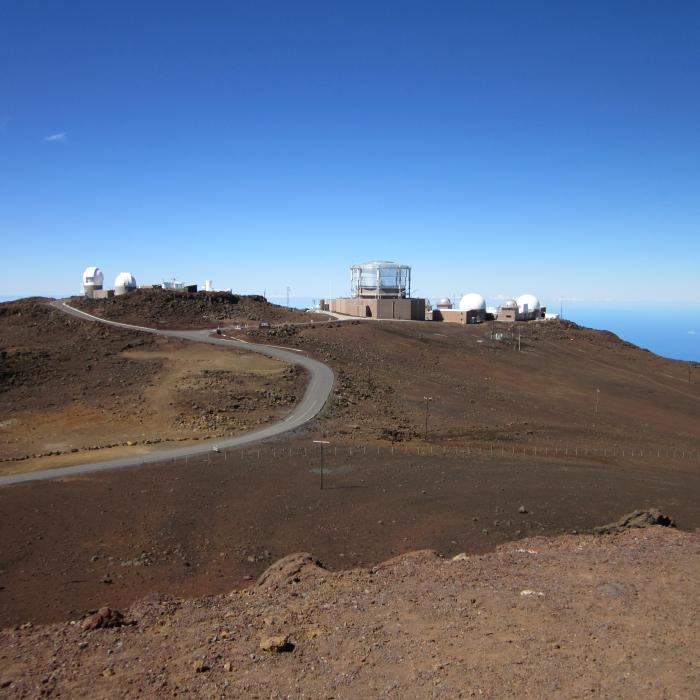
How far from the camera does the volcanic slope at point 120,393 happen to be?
2934 cm

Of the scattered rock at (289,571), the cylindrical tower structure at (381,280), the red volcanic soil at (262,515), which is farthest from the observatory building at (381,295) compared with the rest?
the scattered rock at (289,571)

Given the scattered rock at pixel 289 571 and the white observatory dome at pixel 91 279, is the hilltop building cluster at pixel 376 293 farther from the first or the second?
the scattered rock at pixel 289 571

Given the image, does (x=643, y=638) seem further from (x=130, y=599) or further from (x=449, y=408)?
(x=449, y=408)

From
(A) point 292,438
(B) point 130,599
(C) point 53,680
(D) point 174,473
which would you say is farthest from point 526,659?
(A) point 292,438

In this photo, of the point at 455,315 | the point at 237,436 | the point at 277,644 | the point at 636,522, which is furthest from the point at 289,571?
the point at 455,315

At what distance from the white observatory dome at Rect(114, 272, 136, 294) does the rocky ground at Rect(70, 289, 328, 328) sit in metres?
6.08

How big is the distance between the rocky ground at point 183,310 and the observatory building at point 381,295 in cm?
544

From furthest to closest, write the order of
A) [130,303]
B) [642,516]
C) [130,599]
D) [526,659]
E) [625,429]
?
[130,303] < [625,429] < [642,516] < [130,599] < [526,659]

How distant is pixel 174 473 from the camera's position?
931 inches

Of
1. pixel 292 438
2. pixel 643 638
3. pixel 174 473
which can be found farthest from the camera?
pixel 292 438

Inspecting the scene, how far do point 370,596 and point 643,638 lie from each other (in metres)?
5.03

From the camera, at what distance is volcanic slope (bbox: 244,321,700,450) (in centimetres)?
3425

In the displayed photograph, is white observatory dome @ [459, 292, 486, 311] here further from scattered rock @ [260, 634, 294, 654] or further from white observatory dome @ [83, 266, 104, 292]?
scattered rock @ [260, 634, 294, 654]

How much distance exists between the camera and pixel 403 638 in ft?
33.8
